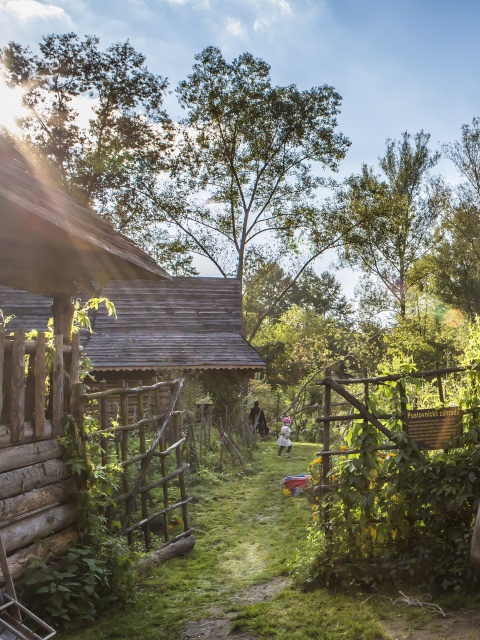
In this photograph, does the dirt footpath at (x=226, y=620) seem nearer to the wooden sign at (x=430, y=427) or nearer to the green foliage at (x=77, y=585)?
the green foliage at (x=77, y=585)

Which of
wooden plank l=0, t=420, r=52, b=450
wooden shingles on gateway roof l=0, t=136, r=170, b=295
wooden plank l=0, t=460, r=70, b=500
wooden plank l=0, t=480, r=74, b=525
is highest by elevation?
wooden shingles on gateway roof l=0, t=136, r=170, b=295

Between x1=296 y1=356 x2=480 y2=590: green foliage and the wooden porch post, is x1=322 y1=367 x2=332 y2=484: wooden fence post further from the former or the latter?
the wooden porch post

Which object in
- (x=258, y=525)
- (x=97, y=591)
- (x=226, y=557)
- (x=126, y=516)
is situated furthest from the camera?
(x=258, y=525)

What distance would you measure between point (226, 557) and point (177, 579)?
3.83 ft

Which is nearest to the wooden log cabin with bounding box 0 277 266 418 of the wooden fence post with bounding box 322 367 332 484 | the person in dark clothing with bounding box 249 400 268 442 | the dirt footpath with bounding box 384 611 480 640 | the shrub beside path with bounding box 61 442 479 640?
the person in dark clothing with bounding box 249 400 268 442

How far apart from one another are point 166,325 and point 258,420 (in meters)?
5.00

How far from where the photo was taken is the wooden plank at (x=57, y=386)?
217 inches

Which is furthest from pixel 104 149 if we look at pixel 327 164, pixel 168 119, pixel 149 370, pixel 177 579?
pixel 177 579

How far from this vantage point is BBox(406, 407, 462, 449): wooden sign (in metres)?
6.34

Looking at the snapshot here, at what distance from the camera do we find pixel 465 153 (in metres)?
29.2

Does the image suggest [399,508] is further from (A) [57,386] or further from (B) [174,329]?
(B) [174,329]

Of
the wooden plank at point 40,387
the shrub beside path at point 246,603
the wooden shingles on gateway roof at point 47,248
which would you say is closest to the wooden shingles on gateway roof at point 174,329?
the shrub beside path at point 246,603

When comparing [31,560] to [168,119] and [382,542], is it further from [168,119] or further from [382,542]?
[168,119]

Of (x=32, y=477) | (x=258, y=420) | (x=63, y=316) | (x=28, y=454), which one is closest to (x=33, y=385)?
(x=28, y=454)
